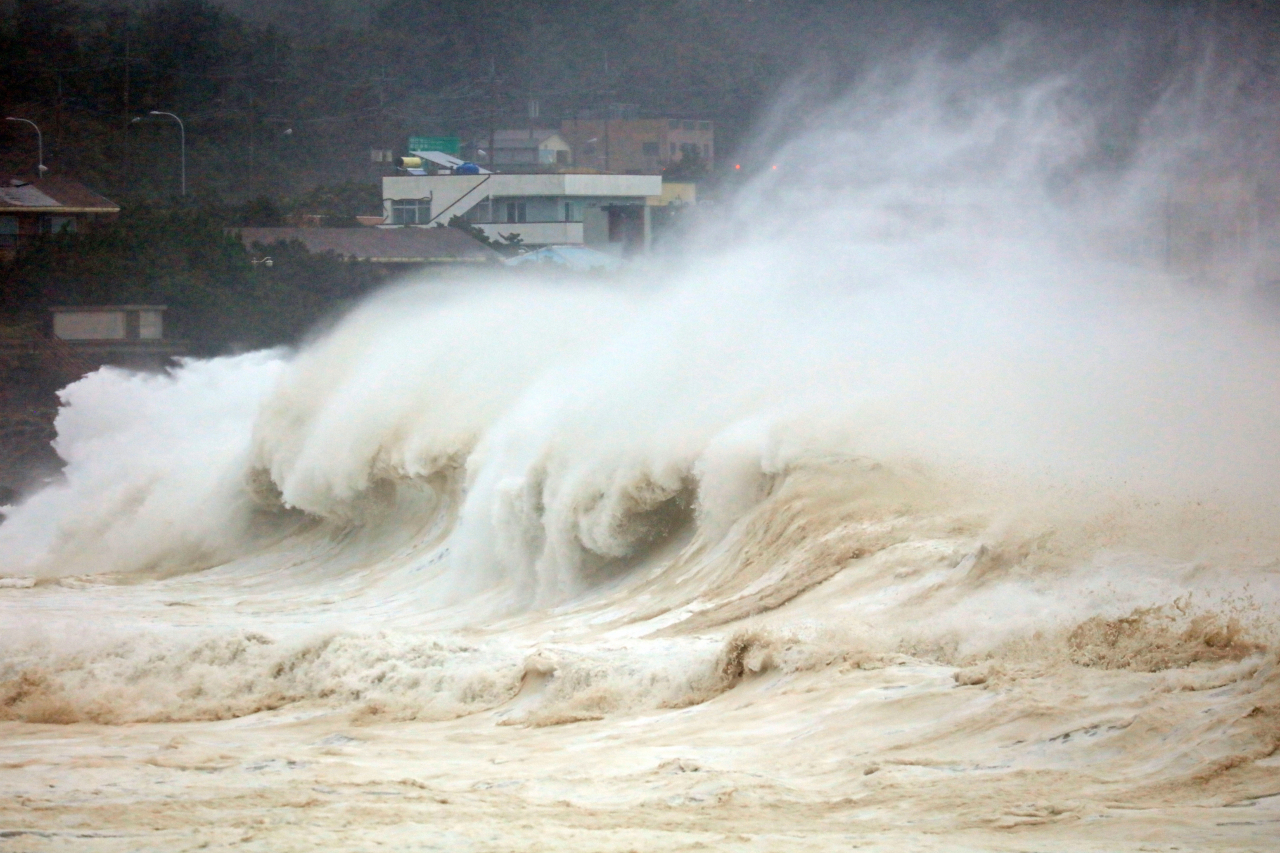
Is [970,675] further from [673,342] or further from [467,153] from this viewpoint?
[467,153]

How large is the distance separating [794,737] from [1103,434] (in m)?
6.66

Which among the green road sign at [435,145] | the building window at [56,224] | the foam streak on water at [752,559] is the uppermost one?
the green road sign at [435,145]

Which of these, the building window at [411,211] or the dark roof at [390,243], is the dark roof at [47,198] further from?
the building window at [411,211]

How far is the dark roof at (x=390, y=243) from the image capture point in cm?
6122

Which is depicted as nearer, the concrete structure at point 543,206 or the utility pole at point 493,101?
the concrete structure at point 543,206

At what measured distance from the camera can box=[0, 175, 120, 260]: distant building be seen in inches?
2224

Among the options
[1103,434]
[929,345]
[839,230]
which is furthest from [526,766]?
[839,230]

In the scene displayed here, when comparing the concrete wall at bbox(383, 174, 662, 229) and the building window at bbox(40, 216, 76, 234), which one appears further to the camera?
the concrete wall at bbox(383, 174, 662, 229)

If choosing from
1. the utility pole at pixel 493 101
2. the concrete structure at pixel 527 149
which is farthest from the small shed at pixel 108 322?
the utility pole at pixel 493 101

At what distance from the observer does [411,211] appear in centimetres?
7444

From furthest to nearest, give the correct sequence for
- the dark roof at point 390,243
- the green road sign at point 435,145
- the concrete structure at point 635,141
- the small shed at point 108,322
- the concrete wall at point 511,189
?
1. the concrete structure at point 635,141
2. the green road sign at point 435,145
3. the concrete wall at point 511,189
4. the dark roof at point 390,243
5. the small shed at point 108,322

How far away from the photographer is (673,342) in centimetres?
1975

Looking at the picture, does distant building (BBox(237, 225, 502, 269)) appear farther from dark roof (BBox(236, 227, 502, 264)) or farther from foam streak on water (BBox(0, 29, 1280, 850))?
foam streak on water (BBox(0, 29, 1280, 850))

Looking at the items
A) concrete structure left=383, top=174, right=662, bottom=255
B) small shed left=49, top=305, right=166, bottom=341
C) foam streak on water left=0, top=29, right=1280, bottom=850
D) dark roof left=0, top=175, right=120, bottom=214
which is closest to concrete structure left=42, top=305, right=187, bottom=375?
small shed left=49, top=305, right=166, bottom=341
